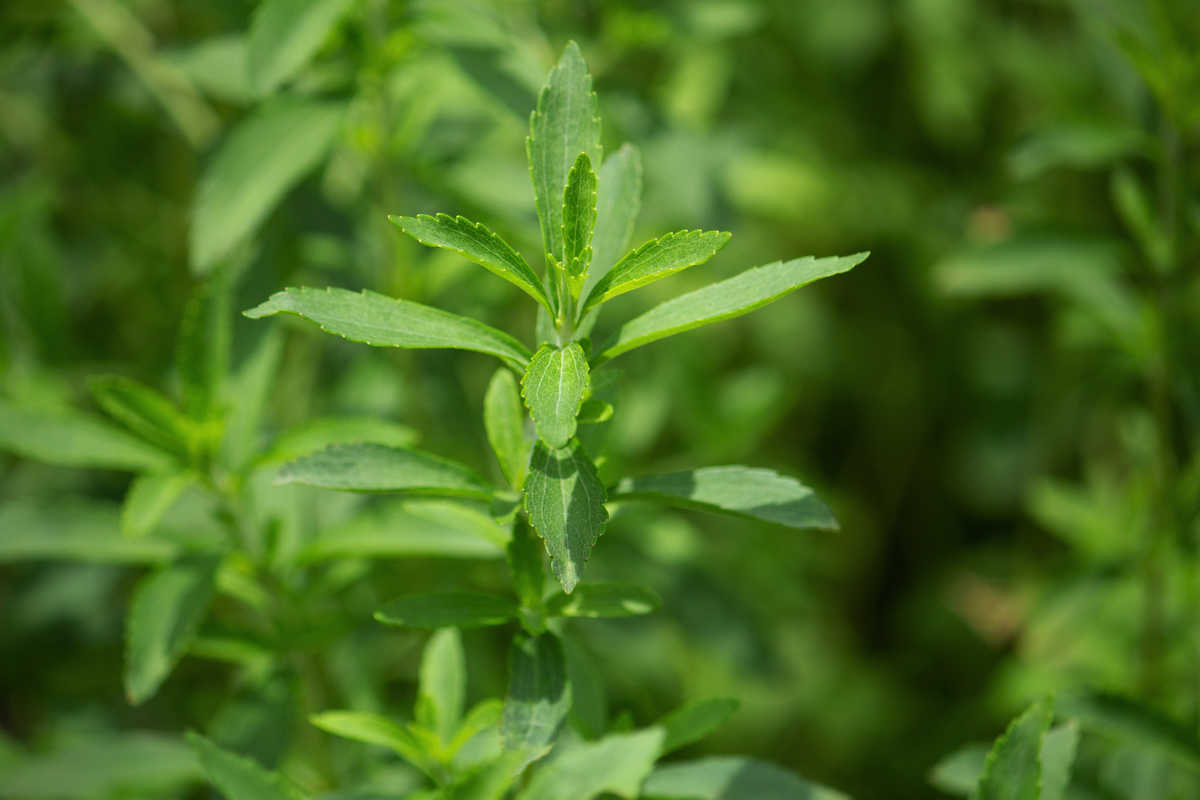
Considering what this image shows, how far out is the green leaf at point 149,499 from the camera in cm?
82

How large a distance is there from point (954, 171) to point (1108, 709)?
1.54 meters

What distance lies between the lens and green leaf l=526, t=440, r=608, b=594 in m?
0.58

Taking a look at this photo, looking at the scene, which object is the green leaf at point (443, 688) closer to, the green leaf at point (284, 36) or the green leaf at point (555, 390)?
the green leaf at point (555, 390)

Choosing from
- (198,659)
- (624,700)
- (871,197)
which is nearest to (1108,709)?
(624,700)

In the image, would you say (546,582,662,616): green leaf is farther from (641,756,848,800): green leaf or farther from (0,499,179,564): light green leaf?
(0,499,179,564): light green leaf

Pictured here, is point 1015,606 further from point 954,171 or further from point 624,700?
point 954,171

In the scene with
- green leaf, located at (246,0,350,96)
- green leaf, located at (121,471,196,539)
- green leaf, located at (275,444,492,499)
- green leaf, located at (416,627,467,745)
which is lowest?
green leaf, located at (416,627,467,745)

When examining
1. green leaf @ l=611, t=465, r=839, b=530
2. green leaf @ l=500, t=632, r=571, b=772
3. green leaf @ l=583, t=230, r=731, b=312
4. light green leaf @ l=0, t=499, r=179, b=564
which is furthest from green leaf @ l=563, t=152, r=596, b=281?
light green leaf @ l=0, t=499, r=179, b=564

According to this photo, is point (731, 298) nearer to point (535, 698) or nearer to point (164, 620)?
point (535, 698)

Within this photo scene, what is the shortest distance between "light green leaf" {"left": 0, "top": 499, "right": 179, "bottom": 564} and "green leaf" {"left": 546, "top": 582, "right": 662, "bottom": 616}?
45 centimetres

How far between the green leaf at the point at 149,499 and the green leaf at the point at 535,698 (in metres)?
0.35

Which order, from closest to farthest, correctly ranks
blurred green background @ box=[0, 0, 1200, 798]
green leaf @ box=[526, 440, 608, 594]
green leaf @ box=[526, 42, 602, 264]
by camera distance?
1. green leaf @ box=[526, 440, 608, 594]
2. green leaf @ box=[526, 42, 602, 264]
3. blurred green background @ box=[0, 0, 1200, 798]

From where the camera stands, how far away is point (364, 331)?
0.62 metres

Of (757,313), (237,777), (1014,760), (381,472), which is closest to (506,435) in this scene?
(381,472)
